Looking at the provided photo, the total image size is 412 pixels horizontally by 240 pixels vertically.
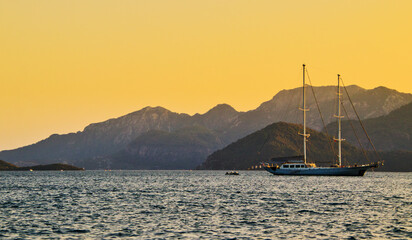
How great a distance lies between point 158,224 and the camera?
66.7 m

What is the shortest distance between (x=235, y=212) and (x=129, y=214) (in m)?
15.0

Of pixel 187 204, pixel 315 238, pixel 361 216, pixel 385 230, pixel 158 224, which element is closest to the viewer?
pixel 315 238

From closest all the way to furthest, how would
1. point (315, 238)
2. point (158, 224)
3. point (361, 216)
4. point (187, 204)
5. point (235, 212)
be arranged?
point (315, 238), point (158, 224), point (361, 216), point (235, 212), point (187, 204)

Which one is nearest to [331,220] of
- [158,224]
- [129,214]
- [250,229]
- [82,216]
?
[250,229]

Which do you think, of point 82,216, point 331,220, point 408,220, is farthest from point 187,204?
point 408,220

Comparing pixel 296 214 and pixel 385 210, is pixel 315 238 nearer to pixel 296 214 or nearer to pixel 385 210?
pixel 296 214

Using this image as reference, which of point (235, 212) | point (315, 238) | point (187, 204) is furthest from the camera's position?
point (187, 204)

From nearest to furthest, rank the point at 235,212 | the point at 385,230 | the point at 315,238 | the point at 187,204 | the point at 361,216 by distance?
the point at 315,238
the point at 385,230
the point at 361,216
the point at 235,212
the point at 187,204

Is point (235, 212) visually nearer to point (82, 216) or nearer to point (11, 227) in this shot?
point (82, 216)

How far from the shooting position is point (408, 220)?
2721 inches

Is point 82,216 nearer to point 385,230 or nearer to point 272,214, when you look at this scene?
point 272,214

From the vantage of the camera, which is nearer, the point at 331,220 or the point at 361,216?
the point at 331,220

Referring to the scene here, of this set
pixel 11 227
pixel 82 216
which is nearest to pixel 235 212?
pixel 82 216

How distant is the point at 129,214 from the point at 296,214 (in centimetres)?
2320
